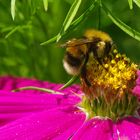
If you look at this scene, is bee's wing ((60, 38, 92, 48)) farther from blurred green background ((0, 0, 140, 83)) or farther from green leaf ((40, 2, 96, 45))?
blurred green background ((0, 0, 140, 83))

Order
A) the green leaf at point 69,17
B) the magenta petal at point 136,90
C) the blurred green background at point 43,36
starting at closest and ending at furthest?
the green leaf at point 69,17 → the magenta petal at point 136,90 → the blurred green background at point 43,36

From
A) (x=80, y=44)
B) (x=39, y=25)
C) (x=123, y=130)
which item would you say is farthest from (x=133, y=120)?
(x=39, y=25)

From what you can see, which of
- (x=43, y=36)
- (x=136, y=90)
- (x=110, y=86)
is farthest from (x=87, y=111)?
(x=43, y=36)

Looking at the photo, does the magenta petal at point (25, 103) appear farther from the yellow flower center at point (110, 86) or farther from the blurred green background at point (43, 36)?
the blurred green background at point (43, 36)

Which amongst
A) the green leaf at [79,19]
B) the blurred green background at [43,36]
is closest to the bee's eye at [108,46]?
the green leaf at [79,19]

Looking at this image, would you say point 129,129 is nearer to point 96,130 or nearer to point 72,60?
point 96,130
